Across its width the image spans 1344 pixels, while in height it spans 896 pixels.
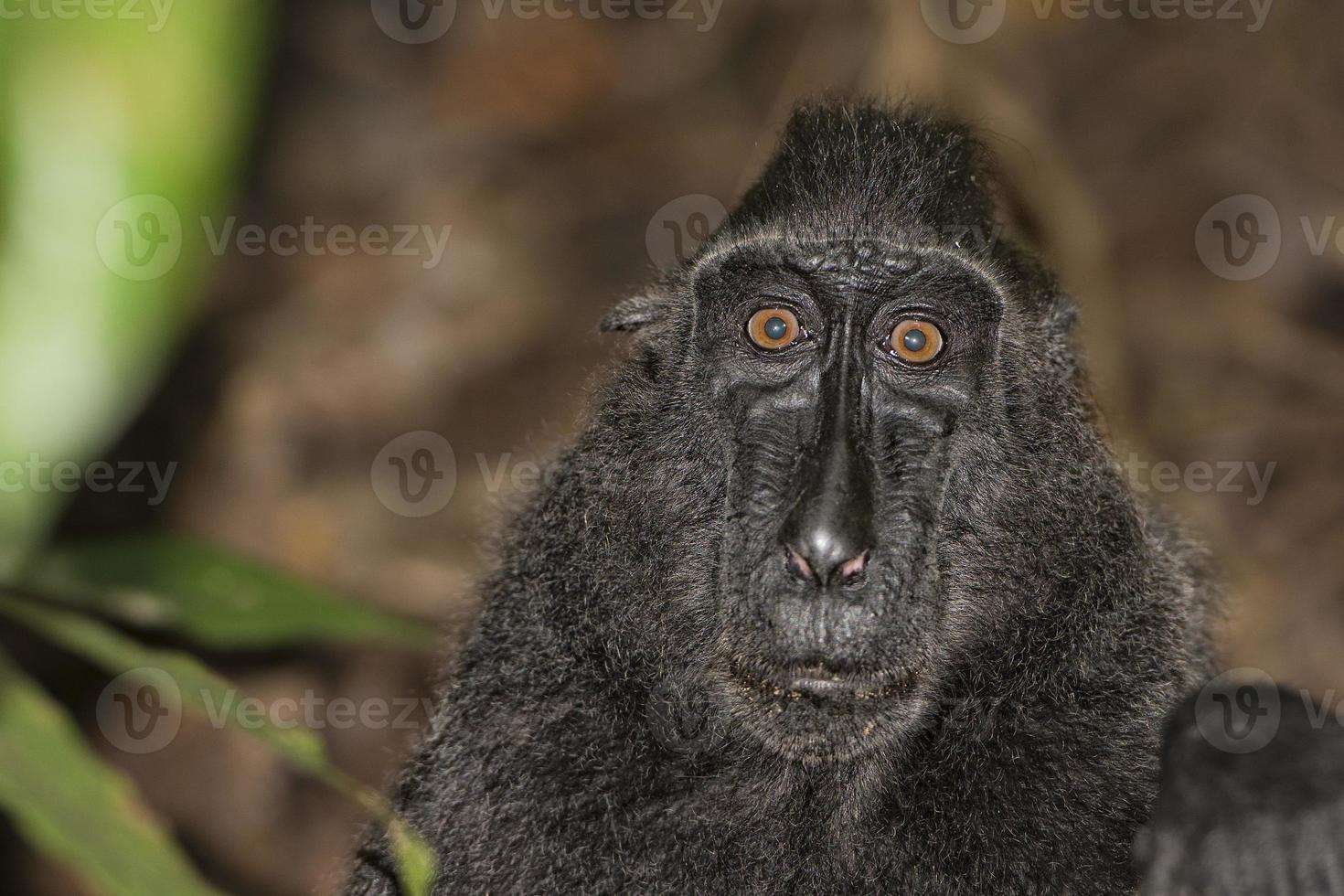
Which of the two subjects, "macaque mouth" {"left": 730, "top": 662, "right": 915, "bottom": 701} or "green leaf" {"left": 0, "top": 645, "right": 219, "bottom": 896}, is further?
"macaque mouth" {"left": 730, "top": 662, "right": 915, "bottom": 701}

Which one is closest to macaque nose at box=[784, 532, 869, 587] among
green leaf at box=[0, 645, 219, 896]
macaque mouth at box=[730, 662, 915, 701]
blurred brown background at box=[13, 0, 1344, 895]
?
macaque mouth at box=[730, 662, 915, 701]

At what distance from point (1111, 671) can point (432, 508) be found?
20.9 feet

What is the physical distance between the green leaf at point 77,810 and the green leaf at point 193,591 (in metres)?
1.36

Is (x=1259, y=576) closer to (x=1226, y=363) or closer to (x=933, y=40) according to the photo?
(x=1226, y=363)

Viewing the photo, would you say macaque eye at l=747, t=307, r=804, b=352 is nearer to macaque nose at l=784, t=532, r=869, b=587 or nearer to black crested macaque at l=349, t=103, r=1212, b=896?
black crested macaque at l=349, t=103, r=1212, b=896

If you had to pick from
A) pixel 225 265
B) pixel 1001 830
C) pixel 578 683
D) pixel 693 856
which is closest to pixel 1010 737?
pixel 1001 830

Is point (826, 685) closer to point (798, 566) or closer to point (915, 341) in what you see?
point (798, 566)

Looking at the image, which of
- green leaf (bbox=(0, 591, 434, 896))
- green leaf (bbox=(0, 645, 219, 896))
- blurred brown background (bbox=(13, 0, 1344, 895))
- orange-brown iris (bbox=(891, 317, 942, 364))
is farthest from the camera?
blurred brown background (bbox=(13, 0, 1344, 895))

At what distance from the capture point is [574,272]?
10930mm

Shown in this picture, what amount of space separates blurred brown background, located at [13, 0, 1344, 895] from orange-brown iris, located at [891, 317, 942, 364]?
3.59 meters

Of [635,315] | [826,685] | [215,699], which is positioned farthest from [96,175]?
[635,315]

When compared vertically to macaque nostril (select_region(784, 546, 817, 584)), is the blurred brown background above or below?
above

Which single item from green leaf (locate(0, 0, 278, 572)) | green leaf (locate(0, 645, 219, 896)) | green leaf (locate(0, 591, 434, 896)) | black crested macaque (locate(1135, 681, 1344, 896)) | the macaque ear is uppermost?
the macaque ear

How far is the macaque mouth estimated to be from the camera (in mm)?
3691
